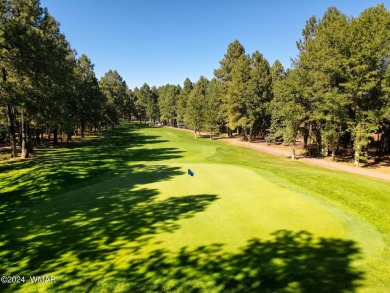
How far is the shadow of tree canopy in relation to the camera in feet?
24.7

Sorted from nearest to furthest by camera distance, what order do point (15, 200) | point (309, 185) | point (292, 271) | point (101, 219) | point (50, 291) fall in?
point (50, 291)
point (292, 271)
point (101, 219)
point (15, 200)
point (309, 185)

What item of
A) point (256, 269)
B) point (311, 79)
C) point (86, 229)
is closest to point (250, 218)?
point (256, 269)

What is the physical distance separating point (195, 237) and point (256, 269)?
264cm

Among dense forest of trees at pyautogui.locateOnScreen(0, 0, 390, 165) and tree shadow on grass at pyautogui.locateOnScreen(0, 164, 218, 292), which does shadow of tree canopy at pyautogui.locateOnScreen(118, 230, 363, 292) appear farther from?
dense forest of trees at pyautogui.locateOnScreen(0, 0, 390, 165)

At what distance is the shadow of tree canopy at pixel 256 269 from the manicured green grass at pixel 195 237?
→ 0.03m

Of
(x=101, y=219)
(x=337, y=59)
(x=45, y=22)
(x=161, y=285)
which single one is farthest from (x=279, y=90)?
(x=161, y=285)

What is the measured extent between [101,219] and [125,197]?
120 inches

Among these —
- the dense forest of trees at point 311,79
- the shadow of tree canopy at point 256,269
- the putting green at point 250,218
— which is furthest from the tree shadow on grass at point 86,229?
the dense forest of trees at point 311,79

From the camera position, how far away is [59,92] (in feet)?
111

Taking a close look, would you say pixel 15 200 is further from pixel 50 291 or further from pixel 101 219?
pixel 50 291

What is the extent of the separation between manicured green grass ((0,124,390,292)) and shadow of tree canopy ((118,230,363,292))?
33mm

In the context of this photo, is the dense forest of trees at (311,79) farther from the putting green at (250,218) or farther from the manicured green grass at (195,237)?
the putting green at (250,218)

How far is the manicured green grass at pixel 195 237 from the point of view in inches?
309

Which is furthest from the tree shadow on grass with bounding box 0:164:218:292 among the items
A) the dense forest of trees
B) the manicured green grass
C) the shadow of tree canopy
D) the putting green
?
the dense forest of trees
